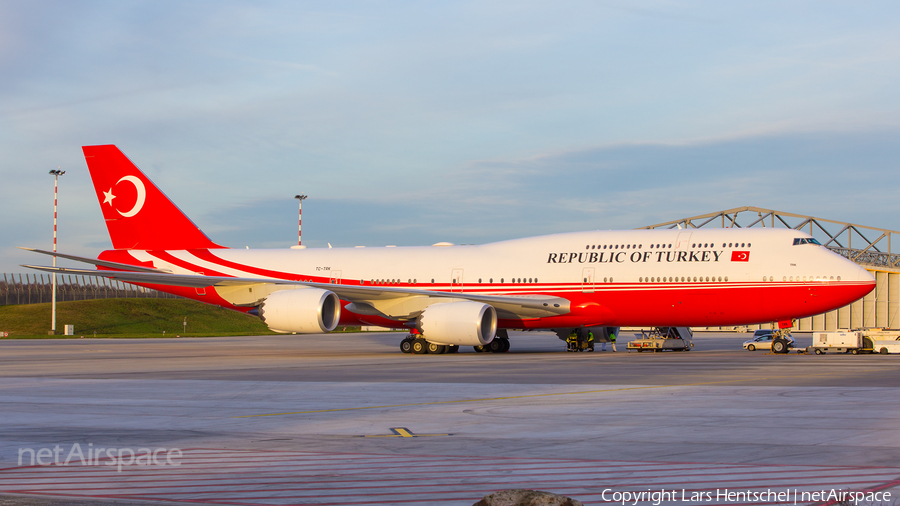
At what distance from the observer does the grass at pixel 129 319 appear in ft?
245

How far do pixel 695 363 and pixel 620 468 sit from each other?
18.5 metres

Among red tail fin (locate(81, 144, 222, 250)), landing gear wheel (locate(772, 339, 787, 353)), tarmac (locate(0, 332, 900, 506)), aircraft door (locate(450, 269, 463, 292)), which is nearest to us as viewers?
tarmac (locate(0, 332, 900, 506))

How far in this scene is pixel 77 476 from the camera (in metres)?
7.56

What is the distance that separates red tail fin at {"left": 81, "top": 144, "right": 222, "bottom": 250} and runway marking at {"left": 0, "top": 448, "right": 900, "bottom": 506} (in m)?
30.2

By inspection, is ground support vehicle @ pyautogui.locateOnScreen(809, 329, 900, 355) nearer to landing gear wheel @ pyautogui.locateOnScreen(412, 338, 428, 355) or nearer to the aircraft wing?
the aircraft wing

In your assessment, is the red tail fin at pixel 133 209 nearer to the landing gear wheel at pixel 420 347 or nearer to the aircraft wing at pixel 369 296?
the aircraft wing at pixel 369 296

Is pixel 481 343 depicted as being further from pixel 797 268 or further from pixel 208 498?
pixel 208 498

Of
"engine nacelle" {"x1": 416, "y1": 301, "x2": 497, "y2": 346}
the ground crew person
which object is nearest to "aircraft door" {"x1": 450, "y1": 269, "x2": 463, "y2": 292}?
"engine nacelle" {"x1": 416, "y1": 301, "x2": 497, "y2": 346}

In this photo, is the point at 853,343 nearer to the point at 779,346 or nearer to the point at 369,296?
the point at 779,346

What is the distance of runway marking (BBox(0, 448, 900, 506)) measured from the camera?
21.8ft

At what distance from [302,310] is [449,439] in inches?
809

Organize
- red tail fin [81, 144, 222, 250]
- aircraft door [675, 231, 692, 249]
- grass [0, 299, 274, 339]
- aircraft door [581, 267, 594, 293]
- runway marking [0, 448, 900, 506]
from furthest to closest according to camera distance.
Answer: grass [0, 299, 274, 339], red tail fin [81, 144, 222, 250], aircraft door [581, 267, 594, 293], aircraft door [675, 231, 692, 249], runway marking [0, 448, 900, 506]

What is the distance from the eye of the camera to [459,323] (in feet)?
95.0

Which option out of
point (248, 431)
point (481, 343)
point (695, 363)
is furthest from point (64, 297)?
point (248, 431)
